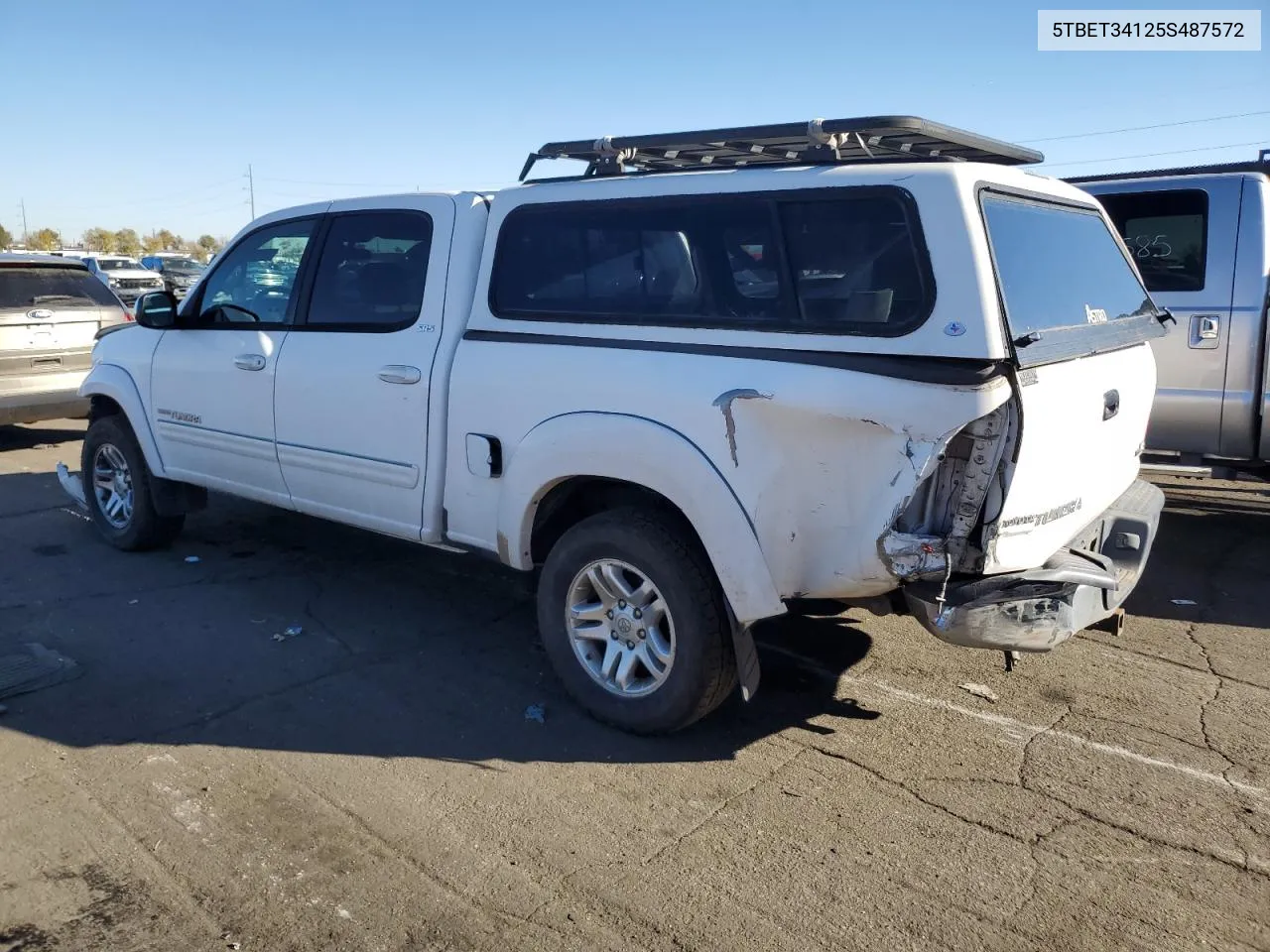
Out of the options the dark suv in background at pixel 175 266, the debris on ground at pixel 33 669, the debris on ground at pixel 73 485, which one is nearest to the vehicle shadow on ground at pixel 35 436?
the debris on ground at pixel 73 485

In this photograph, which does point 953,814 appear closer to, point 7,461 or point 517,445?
point 517,445

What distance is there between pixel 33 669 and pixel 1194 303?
683 cm

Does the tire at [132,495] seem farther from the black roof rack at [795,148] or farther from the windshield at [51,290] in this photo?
the windshield at [51,290]

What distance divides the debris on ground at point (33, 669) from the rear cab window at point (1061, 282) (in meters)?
4.17

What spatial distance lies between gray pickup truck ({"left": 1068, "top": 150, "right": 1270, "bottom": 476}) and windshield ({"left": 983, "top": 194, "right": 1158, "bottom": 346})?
6.62 ft

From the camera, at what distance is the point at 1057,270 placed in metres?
3.94

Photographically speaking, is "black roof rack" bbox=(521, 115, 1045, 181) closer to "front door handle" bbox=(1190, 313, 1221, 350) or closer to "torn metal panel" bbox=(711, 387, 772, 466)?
"torn metal panel" bbox=(711, 387, 772, 466)

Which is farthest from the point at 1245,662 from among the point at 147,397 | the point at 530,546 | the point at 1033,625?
the point at 147,397

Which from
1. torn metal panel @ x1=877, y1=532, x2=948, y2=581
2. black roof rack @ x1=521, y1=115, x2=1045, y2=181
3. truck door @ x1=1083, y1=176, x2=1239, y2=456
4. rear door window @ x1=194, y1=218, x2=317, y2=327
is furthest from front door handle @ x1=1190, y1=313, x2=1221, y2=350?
rear door window @ x1=194, y1=218, x2=317, y2=327

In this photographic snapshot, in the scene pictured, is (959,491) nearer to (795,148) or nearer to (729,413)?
(729,413)

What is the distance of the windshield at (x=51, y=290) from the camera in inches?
371

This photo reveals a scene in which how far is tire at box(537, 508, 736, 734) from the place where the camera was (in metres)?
3.81

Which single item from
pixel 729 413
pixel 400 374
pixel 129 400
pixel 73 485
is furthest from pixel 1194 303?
pixel 73 485

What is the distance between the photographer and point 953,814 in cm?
351
